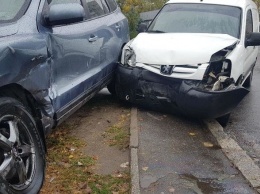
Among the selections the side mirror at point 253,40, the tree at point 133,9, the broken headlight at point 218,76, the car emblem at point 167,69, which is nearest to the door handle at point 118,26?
the car emblem at point 167,69

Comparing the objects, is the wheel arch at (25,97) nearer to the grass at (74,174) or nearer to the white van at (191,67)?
the grass at (74,174)

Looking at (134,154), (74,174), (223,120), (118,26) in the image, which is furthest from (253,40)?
(74,174)

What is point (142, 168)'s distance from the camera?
13.8 feet

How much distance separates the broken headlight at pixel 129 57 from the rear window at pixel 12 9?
2.61 meters

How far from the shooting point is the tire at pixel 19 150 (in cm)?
301

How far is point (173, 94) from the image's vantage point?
5.61 meters

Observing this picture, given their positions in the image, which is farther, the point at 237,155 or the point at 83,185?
the point at 237,155

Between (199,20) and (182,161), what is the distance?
3213 mm

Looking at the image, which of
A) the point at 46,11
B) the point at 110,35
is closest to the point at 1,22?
the point at 46,11

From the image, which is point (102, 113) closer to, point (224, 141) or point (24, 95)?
point (224, 141)

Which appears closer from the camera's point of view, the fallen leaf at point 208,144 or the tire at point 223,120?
the fallen leaf at point 208,144

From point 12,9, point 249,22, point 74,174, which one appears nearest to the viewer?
point 12,9

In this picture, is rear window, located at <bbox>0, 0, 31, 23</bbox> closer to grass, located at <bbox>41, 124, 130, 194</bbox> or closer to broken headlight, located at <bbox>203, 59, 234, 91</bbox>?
grass, located at <bbox>41, 124, 130, 194</bbox>

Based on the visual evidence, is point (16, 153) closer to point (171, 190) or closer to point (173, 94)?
point (171, 190)
